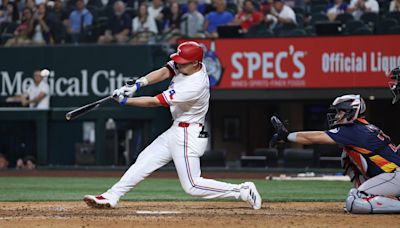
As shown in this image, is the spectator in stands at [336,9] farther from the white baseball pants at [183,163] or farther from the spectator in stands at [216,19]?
the white baseball pants at [183,163]

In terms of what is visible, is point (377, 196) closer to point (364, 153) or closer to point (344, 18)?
point (364, 153)

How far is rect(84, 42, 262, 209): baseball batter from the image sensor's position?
9.76 metres

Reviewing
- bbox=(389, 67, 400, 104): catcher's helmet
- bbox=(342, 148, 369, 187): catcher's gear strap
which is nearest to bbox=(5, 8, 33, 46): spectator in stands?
bbox=(389, 67, 400, 104): catcher's helmet

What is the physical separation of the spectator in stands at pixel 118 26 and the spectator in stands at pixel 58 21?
37.3 inches

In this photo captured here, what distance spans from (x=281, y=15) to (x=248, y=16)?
760 millimetres

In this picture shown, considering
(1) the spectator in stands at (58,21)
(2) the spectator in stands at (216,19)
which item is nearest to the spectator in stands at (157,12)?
(2) the spectator in stands at (216,19)

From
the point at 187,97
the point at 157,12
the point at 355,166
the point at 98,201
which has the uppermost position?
the point at 187,97

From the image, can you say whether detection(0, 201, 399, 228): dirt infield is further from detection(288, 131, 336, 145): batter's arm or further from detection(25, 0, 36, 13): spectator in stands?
detection(25, 0, 36, 13): spectator in stands

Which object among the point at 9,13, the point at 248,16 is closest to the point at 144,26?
the point at 248,16

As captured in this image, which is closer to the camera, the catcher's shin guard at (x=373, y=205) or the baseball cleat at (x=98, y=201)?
the catcher's shin guard at (x=373, y=205)

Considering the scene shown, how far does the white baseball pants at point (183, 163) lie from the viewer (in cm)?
983

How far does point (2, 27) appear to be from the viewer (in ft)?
73.3

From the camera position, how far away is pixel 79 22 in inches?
845

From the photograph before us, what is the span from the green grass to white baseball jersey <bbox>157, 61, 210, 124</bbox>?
8.36 ft
